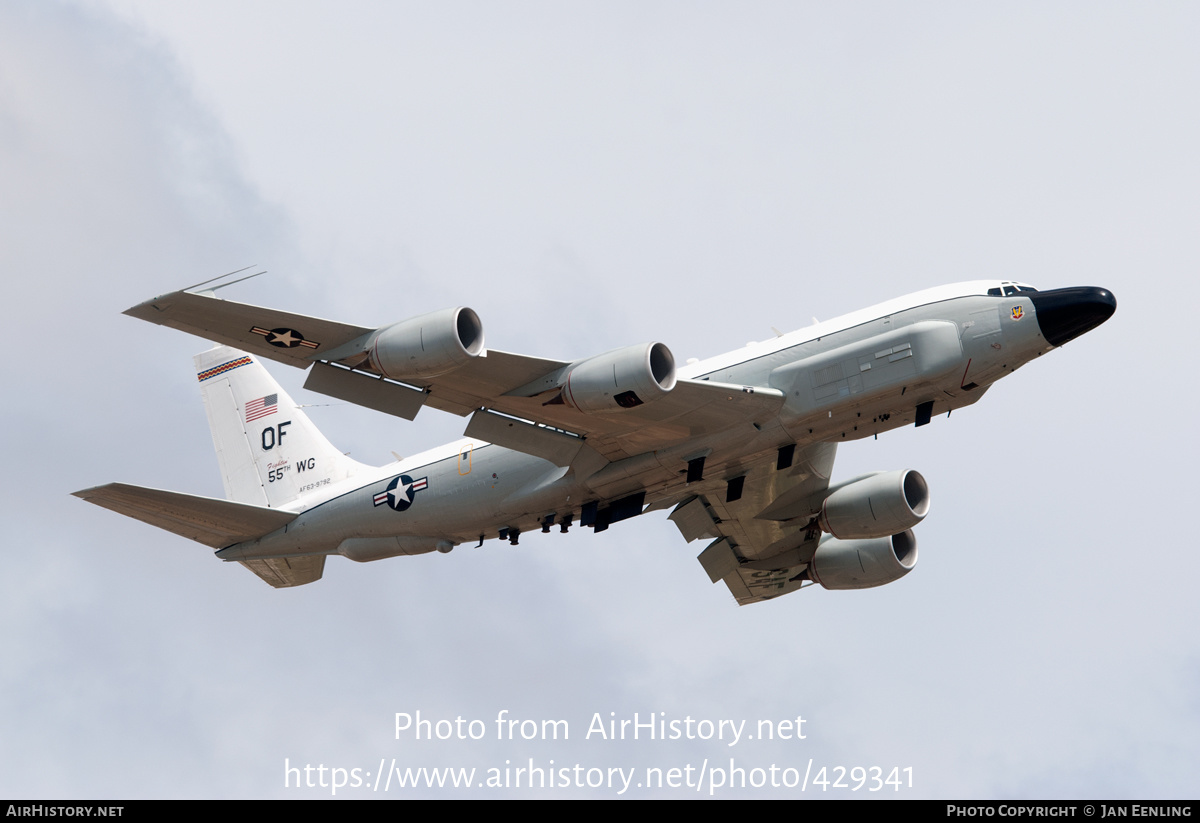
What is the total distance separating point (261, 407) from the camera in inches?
1794

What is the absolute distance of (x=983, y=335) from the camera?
33.1m

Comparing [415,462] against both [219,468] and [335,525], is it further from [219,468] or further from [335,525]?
[219,468]

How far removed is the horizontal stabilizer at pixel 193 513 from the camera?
3603 centimetres

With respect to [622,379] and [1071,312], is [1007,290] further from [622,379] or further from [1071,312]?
[622,379]

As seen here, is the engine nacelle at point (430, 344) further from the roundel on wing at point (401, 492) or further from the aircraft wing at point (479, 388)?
the roundel on wing at point (401, 492)

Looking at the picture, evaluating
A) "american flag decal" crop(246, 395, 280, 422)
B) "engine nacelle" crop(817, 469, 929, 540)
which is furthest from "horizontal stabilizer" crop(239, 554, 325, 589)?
"engine nacelle" crop(817, 469, 929, 540)

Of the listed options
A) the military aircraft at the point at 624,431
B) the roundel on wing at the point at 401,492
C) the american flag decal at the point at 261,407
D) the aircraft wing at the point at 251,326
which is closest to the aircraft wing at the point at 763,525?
the military aircraft at the point at 624,431

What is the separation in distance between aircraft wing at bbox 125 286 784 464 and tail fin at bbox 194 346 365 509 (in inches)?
356

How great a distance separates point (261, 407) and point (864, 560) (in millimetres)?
19808

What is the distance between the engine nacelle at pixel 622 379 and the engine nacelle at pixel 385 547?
27.6ft

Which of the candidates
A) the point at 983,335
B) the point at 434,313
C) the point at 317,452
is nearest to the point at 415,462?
the point at 317,452

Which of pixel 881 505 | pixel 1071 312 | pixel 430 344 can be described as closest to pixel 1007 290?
pixel 1071 312

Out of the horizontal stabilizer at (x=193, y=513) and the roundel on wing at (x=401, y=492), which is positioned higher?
the roundel on wing at (x=401, y=492)

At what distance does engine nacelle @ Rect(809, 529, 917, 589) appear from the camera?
4312cm
